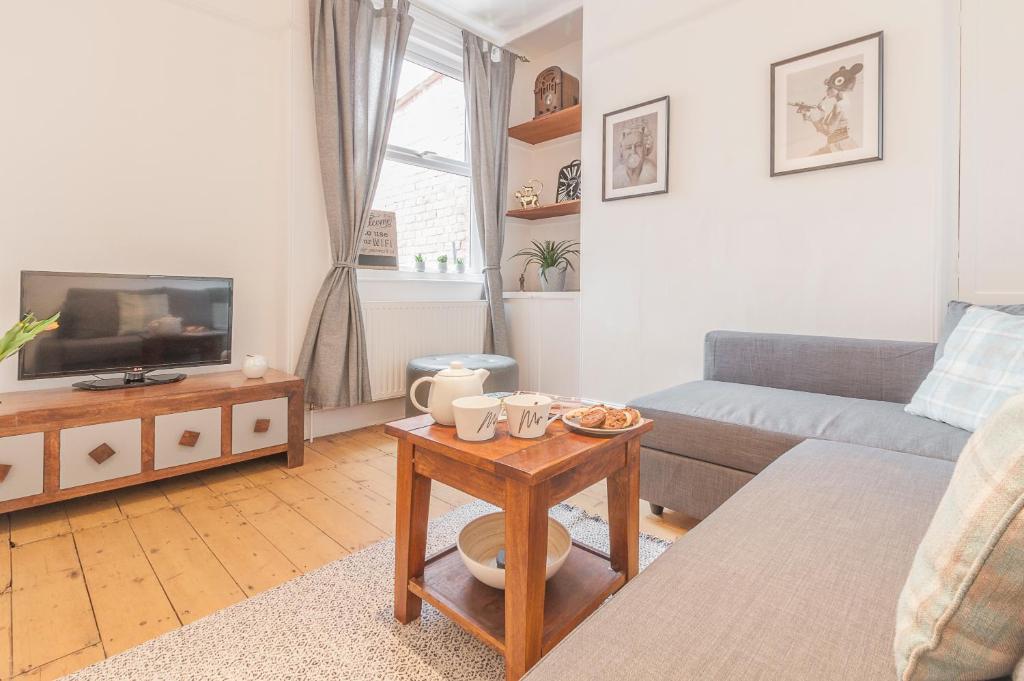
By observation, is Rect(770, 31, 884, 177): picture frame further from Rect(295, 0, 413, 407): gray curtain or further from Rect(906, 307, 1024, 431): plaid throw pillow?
Rect(295, 0, 413, 407): gray curtain

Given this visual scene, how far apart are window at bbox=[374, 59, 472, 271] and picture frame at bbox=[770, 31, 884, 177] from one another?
6.79ft

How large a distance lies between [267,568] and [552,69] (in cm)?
347

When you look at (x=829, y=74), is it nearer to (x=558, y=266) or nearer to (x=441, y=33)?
(x=558, y=266)

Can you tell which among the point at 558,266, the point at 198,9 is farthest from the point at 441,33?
the point at 558,266

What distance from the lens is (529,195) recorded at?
3.78 meters

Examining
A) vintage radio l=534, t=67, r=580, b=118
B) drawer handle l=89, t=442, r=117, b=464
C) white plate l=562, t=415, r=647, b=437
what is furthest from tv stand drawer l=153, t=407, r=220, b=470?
vintage radio l=534, t=67, r=580, b=118

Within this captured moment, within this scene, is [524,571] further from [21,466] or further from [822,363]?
[21,466]

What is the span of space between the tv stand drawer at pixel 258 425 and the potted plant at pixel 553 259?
1.99 m

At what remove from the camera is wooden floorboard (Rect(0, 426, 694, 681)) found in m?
1.25

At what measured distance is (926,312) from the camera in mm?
2004

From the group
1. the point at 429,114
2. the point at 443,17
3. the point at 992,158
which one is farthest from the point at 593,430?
the point at 443,17

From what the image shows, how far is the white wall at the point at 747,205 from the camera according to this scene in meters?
2.00

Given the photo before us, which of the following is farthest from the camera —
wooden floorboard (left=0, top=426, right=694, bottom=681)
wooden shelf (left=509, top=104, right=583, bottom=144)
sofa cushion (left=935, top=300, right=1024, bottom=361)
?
wooden shelf (left=509, top=104, right=583, bottom=144)

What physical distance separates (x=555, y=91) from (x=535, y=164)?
1.97ft
